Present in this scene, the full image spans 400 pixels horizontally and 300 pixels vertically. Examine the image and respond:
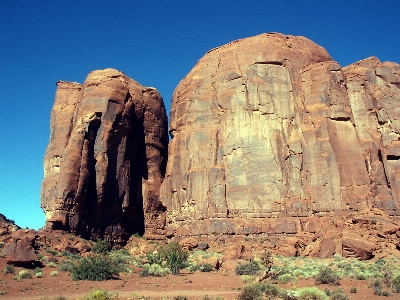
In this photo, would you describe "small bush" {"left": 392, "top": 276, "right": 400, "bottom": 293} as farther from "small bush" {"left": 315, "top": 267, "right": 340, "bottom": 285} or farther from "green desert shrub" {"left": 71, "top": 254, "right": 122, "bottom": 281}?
"green desert shrub" {"left": 71, "top": 254, "right": 122, "bottom": 281}

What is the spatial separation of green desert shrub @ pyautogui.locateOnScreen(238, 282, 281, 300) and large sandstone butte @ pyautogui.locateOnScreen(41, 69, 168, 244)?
95.6 ft

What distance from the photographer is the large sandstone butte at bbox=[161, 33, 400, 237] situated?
4856 centimetres

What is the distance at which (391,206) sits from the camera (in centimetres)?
4719

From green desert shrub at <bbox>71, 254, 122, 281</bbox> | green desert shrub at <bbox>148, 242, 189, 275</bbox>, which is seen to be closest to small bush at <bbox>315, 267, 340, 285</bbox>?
green desert shrub at <bbox>148, 242, 189, 275</bbox>

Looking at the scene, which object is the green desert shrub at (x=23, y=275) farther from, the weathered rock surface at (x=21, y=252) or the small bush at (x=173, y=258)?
the small bush at (x=173, y=258)

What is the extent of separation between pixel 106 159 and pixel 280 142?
2000 cm

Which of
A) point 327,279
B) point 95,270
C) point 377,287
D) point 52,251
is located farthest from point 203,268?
point 377,287

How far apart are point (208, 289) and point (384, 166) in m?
33.8

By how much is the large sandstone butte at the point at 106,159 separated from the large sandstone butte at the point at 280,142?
115 inches

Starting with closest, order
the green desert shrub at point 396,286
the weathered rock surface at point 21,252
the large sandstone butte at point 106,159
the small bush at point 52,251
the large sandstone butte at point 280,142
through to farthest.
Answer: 1. the green desert shrub at point 396,286
2. the weathered rock surface at point 21,252
3. the small bush at point 52,251
4. the large sandstone butte at point 106,159
5. the large sandstone butte at point 280,142

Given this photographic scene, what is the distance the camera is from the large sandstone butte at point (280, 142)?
48562 millimetres

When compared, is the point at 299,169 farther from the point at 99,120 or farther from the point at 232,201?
the point at 99,120

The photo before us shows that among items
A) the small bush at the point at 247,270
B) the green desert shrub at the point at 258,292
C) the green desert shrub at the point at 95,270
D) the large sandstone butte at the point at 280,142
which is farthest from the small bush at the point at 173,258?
the large sandstone butte at the point at 280,142

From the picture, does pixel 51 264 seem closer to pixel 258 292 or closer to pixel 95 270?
pixel 95 270
